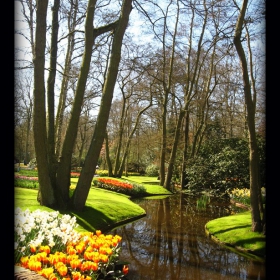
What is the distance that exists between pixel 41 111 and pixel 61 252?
188 inches

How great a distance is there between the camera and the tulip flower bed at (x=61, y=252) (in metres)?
2.68

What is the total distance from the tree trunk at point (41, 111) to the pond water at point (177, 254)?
211 centimetres

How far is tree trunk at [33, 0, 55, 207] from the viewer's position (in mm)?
6648

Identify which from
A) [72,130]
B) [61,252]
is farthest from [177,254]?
[72,130]

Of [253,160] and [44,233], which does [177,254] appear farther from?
[44,233]

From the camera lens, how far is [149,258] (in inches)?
238

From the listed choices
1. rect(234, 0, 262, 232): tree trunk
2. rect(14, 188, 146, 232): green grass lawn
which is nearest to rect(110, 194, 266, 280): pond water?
rect(14, 188, 146, 232): green grass lawn

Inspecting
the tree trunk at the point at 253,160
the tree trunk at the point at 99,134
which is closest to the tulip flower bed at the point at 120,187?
the tree trunk at the point at 99,134

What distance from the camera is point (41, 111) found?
7.12 meters

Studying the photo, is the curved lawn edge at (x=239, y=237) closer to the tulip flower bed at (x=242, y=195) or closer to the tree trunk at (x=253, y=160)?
the tree trunk at (x=253, y=160)
